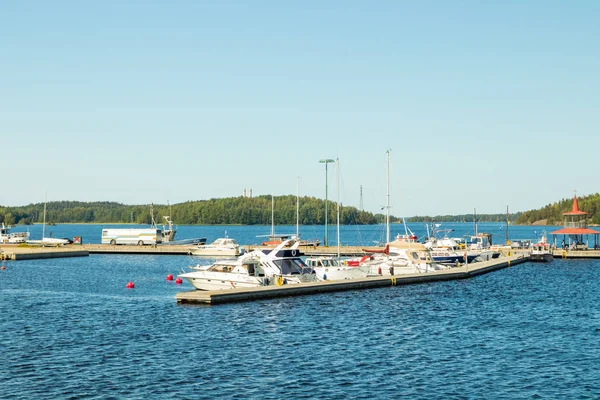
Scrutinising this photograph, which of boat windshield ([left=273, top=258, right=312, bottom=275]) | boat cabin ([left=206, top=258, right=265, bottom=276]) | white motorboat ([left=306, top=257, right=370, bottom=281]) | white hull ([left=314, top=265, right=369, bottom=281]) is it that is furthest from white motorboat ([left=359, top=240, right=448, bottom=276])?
boat cabin ([left=206, top=258, right=265, bottom=276])

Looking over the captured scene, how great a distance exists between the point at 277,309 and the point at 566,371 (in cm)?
2224

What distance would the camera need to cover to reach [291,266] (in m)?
60.4

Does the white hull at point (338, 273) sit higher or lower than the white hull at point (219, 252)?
lower

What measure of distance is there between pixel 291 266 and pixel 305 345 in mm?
23141

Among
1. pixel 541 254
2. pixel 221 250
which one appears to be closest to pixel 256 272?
pixel 221 250

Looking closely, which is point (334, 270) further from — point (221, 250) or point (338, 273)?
point (221, 250)

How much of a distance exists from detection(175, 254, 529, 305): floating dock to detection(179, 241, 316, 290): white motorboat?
1873mm

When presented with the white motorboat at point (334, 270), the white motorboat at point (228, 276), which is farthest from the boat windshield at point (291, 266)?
the white motorboat at point (334, 270)

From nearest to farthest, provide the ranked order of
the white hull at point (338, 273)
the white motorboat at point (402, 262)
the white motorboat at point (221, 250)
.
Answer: the white hull at point (338, 273)
the white motorboat at point (402, 262)
the white motorboat at point (221, 250)

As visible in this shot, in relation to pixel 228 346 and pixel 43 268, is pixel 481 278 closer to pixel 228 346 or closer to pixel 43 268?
pixel 228 346

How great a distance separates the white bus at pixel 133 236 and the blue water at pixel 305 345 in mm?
69164

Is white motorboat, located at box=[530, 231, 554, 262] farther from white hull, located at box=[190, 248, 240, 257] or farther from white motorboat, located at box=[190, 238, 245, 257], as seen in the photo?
white hull, located at box=[190, 248, 240, 257]

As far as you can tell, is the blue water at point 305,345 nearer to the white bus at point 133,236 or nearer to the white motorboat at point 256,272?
the white motorboat at point 256,272

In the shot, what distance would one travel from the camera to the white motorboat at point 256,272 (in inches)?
2238
